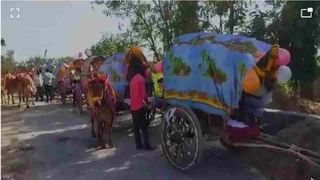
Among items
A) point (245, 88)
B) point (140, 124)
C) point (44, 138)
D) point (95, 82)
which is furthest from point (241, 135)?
point (44, 138)

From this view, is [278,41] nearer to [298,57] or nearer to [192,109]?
[298,57]

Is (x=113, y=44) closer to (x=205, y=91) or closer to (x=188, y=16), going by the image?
(x=188, y=16)

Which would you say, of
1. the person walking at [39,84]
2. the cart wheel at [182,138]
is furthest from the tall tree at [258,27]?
the person walking at [39,84]

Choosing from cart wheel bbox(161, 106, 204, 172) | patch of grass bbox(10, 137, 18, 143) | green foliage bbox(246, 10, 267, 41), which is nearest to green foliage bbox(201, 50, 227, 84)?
cart wheel bbox(161, 106, 204, 172)

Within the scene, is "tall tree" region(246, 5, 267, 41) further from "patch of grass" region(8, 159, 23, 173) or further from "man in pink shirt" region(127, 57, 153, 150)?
"patch of grass" region(8, 159, 23, 173)

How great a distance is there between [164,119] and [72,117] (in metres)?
6.42

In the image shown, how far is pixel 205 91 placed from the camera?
585 cm

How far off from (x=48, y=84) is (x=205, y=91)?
13527mm

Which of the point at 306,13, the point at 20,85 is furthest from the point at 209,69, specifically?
the point at 20,85

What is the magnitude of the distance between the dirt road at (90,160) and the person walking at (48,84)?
825cm

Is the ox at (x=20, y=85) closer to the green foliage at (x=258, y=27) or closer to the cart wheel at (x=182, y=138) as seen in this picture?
the green foliage at (x=258, y=27)

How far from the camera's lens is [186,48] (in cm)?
628

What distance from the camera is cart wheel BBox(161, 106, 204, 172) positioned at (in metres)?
5.79

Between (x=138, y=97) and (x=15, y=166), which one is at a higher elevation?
(x=138, y=97)
